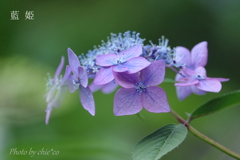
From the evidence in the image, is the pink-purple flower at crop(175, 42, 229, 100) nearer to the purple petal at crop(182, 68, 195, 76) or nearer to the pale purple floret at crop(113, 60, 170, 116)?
the purple petal at crop(182, 68, 195, 76)

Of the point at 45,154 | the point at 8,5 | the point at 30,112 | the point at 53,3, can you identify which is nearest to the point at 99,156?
the point at 45,154

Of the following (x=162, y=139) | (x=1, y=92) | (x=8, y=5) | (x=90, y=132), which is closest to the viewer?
(x=162, y=139)

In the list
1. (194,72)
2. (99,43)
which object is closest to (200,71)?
(194,72)

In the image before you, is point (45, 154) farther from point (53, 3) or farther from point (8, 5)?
point (53, 3)

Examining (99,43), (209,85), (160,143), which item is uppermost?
(209,85)

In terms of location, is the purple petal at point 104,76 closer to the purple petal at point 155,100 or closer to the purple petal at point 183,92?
the purple petal at point 155,100

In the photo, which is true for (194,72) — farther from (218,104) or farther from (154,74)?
(154,74)

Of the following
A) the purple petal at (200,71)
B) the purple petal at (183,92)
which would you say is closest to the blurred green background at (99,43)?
the purple petal at (183,92)
